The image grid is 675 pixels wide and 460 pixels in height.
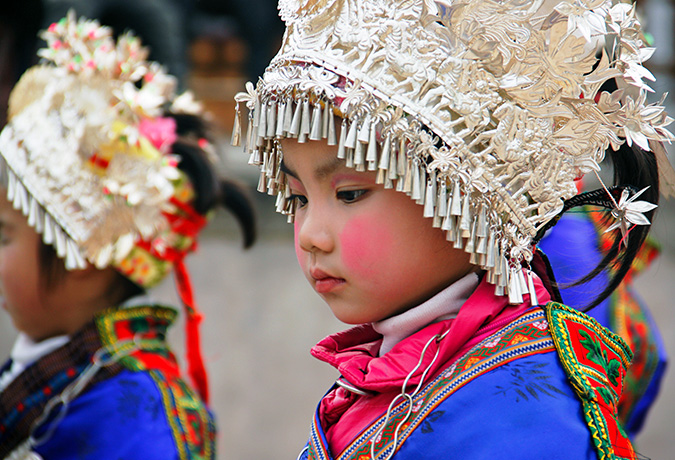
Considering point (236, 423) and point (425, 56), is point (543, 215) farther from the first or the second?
point (236, 423)

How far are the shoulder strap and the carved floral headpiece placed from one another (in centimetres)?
131

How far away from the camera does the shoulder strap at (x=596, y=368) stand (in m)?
1.04

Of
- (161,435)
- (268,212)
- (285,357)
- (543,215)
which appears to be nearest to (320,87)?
(543,215)

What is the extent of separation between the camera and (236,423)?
400cm

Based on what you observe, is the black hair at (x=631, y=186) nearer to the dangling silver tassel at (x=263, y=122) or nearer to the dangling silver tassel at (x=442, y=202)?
the dangling silver tassel at (x=442, y=202)

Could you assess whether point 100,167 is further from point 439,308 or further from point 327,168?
point 439,308

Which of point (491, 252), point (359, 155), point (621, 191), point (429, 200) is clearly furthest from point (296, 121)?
point (621, 191)

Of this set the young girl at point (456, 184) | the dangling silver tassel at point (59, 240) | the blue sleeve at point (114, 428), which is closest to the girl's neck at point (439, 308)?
the young girl at point (456, 184)

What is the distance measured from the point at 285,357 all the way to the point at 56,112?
244cm

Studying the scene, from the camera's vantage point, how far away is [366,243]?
1160 millimetres

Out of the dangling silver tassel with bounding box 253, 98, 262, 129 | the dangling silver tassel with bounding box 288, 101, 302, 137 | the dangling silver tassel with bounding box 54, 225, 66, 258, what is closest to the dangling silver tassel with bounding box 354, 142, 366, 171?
the dangling silver tassel with bounding box 288, 101, 302, 137

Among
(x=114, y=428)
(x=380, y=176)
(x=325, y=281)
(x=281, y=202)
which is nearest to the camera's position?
(x=380, y=176)

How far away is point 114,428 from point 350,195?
1.10m

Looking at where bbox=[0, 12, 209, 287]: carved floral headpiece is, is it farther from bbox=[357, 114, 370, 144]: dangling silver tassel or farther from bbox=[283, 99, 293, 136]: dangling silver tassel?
bbox=[357, 114, 370, 144]: dangling silver tassel
